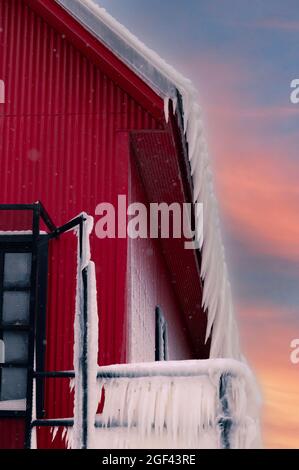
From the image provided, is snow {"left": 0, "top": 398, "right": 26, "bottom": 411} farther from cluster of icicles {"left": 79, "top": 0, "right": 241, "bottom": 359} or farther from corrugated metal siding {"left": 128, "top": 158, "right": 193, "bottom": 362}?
cluster of icicles {"left": 79, "top": 0, "right": 241, "bottom": 359}

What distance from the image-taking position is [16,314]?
28.0 feet

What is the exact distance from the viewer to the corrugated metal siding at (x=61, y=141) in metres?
8.46

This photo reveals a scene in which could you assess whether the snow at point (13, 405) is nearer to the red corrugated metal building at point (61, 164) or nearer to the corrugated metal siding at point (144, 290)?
the red corrugated metal building at point (61, 164)

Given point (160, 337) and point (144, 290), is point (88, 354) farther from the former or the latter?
point (160, 337)

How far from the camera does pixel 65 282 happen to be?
8562 mm

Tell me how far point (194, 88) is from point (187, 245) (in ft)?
15.0

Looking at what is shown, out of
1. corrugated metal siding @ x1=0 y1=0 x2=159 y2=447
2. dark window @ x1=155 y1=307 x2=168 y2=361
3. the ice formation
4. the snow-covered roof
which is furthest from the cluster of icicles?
dark window @ x1=155 y1=307 x2=168 y2=361

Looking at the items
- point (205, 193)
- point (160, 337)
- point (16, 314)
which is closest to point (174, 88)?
point (205, 193)

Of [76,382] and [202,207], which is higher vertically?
[202,207]

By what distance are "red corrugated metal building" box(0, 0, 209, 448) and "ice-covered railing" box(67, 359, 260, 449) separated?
1.76 m

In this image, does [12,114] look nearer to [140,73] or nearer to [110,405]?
[140,73]
